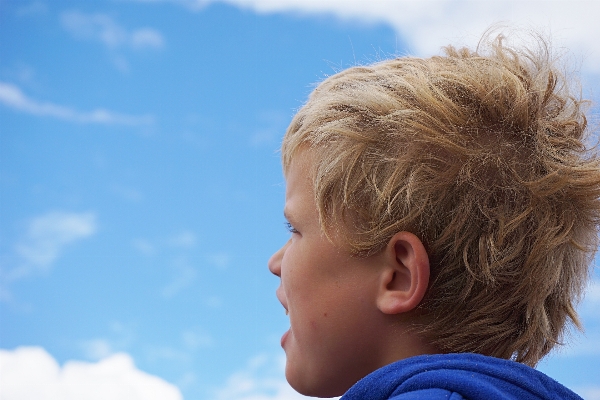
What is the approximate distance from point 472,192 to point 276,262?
52 cm

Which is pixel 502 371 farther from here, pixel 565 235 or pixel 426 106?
pixel 426 106

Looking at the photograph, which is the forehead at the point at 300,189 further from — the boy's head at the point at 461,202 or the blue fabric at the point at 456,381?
the blue fabric at the point at 456,381

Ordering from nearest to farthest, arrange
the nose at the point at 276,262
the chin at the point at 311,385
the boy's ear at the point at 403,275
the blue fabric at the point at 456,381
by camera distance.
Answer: the blue fabric at the point at 456,381 → the boy's ear at the point at 403,275 → the chin at the point at 311,385 → the nose at the point at 276,262

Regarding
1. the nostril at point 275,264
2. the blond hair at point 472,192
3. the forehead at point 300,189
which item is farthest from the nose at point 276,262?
the blond hair at point 472,192

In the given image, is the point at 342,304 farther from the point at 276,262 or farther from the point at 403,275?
the point at 276,262

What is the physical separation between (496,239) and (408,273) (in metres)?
0.20

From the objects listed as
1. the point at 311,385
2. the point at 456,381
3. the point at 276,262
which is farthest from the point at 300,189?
the point at 456,381

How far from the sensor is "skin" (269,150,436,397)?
1393mm

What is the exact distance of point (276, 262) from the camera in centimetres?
166

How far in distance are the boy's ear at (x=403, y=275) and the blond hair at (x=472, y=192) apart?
0.09 ft

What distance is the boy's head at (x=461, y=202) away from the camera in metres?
1.40

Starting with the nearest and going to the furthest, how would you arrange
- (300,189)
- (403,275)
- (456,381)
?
(456,381) < (403,275) < (300,189)

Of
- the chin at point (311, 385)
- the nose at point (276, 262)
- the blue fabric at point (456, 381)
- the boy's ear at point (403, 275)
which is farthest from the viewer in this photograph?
the nose at point (276, 262)

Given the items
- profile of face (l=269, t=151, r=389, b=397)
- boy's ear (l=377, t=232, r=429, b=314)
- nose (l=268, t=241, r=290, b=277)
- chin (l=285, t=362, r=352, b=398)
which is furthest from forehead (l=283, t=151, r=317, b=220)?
chin (l=285, t=362, r=352, b=398)
